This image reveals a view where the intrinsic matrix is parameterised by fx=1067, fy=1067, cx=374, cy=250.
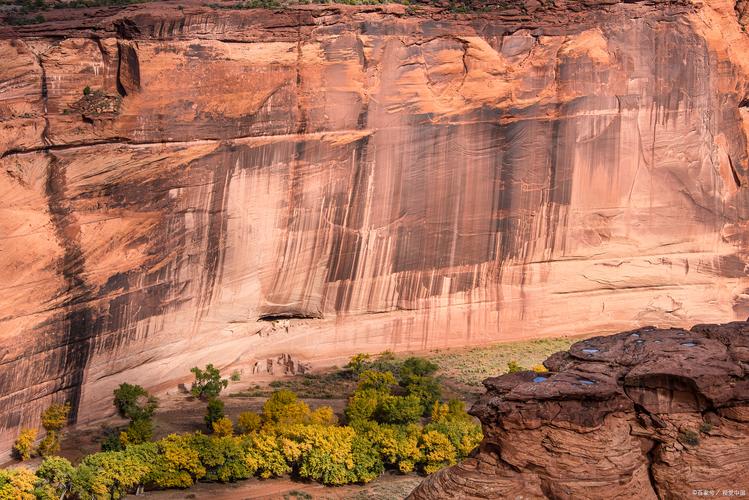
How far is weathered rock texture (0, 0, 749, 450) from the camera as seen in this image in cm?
3312

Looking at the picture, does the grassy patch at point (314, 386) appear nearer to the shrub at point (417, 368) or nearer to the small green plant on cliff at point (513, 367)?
the shrub at point (417, 368)

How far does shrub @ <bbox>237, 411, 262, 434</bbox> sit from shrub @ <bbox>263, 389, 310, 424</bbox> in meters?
0.29

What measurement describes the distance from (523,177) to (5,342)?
20.1 metres

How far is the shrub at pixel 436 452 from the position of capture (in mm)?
32062

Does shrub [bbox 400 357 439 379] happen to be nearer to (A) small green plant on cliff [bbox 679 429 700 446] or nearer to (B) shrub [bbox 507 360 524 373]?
(B) shrub [bbox 507 360 524 373]

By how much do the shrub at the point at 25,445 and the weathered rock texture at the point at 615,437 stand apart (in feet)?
52.9

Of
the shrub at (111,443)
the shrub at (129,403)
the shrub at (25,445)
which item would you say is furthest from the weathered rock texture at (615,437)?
the shrub at (129,403)

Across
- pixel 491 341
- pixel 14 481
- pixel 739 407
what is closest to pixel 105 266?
pixel 14 481

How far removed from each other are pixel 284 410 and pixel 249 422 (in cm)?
117

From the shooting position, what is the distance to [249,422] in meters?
34.0

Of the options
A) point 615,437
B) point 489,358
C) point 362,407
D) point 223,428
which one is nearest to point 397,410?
point 362,407

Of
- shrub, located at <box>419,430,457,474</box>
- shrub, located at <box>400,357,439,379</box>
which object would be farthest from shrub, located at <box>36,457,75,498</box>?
shrub, located at <box>400,357,439,379</box>

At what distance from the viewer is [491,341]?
42688 millimetres

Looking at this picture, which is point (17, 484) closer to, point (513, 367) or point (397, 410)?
point (397, 410)
